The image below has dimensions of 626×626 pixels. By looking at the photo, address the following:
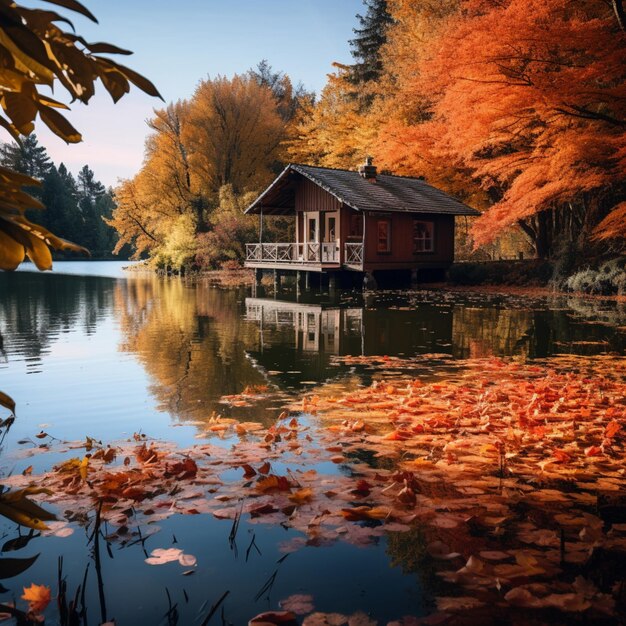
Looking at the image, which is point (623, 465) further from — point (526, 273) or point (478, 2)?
point (526, 273)

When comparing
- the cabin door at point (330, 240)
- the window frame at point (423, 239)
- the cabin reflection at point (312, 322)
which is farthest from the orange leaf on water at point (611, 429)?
the window frame at point (423, 239)

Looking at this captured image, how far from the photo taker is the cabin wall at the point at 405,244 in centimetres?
3002

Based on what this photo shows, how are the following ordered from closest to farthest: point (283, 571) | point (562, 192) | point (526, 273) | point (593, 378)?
point (283, 571) < point (593, 378) < point (562, 192) < point (526, 273)

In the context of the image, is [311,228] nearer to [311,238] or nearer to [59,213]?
[311,238]

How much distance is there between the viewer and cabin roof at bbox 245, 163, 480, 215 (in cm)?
2914

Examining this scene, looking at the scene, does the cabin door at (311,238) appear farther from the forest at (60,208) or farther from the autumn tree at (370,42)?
the forest at (60,208)

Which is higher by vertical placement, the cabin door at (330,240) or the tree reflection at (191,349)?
the cabin door at (330,240)

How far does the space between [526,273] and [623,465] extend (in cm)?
2683

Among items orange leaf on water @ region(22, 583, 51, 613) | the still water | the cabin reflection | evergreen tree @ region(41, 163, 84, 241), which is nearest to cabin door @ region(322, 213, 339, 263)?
the still water

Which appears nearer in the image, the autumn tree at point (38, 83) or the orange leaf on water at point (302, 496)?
the autumn tree at point (38, 83)

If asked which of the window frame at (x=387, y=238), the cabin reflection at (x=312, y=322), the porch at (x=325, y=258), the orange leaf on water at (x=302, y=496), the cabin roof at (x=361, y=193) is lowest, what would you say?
the orange leaf on water at (x=302, y=496)

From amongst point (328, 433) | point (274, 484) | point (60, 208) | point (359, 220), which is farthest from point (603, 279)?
point (60, 208)

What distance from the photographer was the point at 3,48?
165 cm

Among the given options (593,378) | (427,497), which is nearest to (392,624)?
(427,497)
